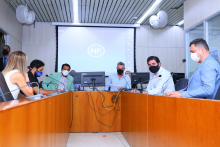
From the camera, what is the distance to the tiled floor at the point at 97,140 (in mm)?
2964

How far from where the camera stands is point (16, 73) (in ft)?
6.63

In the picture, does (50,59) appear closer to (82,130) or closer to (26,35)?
(26,35)

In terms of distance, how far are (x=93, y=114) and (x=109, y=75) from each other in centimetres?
108

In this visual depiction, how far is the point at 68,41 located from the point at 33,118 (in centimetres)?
594

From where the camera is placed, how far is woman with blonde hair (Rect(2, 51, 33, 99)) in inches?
79.0

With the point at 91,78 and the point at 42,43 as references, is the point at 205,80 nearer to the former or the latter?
the point at 91,78

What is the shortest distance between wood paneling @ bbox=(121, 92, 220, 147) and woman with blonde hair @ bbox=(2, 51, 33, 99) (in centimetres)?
135

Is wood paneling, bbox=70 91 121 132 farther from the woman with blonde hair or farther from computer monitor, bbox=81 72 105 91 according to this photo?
the woman with blonde hair

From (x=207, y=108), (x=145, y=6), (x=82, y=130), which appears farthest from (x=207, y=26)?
(x=207, y=108)

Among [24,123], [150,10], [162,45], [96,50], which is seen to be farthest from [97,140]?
[162,45]

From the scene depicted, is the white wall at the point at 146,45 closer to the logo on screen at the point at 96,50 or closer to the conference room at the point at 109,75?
the conference room at the point at 109,75

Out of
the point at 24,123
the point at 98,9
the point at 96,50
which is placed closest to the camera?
the point at 24,123

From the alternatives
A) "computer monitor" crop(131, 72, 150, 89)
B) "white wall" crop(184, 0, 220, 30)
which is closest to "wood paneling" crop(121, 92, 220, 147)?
"computer monitor" crop(131, 72, 150, 89)

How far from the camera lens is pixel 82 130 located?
3691 millimetres
